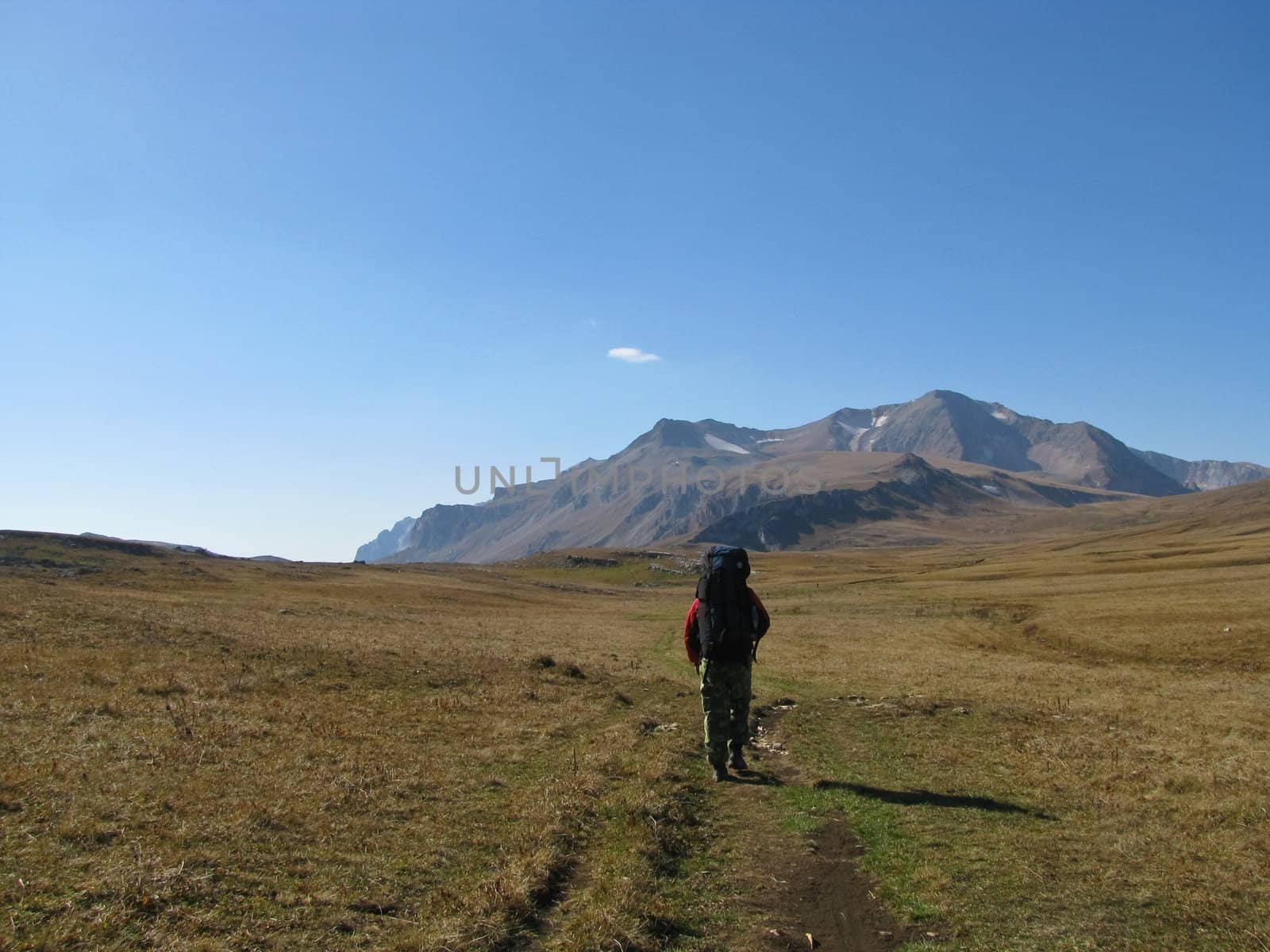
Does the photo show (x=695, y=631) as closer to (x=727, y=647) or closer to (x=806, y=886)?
(x=727, y=647)

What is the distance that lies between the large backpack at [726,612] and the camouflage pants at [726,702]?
0.23 m

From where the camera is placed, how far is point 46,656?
872 inches

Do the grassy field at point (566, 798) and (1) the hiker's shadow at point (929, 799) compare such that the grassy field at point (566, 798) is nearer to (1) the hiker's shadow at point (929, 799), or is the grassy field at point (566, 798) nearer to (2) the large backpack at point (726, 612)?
(1) the hiker's shadow at point (929, 799)

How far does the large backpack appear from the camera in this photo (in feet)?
48.9

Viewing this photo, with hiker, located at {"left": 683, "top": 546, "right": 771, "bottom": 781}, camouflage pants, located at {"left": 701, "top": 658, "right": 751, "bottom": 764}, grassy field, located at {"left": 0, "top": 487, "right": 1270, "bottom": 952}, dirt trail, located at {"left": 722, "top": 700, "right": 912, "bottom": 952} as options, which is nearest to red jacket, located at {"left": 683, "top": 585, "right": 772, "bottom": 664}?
hiker, located at {"left": 683, "top": 546, "right": 771, "bottom": 781}

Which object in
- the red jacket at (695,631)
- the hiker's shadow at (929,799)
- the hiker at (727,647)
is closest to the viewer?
the hiker's shadow at (929,799)

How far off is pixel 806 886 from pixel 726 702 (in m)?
5.59

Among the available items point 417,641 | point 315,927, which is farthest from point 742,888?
point 417,641

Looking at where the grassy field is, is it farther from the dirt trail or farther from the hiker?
the hiker

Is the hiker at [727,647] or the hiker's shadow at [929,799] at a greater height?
the hiker at [727,647]

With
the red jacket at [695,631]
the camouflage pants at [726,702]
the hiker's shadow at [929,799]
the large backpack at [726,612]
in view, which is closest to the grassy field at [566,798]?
the hiker's shadow at [929,799]

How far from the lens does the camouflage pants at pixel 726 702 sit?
14906 mm

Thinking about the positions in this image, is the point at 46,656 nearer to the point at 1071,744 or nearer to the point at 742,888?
the point at 742,888

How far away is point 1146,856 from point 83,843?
12898 mm
